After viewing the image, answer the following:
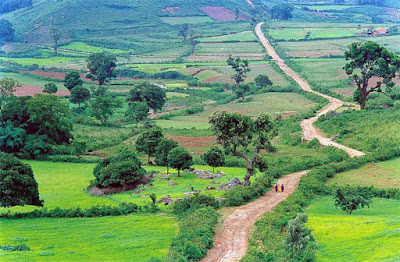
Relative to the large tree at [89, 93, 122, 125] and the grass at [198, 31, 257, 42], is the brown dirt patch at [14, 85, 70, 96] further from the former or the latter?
the grass at [198, 31, 257, 42]

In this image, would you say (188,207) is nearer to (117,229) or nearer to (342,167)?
(117,229)

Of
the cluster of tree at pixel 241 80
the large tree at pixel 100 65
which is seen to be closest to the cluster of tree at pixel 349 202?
the cluster of tree at pixel 241 80

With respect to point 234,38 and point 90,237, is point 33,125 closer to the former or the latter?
point 90,237

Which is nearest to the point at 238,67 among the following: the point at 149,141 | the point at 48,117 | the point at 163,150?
the point at 48,117

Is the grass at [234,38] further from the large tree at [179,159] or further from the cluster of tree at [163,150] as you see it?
the large tree at [179,159]

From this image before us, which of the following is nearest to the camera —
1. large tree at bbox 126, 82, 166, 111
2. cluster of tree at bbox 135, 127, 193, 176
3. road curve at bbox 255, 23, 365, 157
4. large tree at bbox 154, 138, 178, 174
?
cluster of tree at bbox 135, 127, 193, 176

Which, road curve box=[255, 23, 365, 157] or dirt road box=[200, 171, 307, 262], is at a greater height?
road curve box=[255, 23, 365, 157]

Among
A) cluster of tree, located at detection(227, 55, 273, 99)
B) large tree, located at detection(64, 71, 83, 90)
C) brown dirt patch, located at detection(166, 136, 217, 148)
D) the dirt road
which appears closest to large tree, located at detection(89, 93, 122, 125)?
brown dirt patch, located at detection(166, 136, 217, 148)
